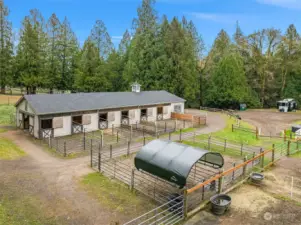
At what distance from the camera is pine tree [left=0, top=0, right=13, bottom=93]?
4388 cm

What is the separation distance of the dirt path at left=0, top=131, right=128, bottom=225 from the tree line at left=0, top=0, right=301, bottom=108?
26182 mm

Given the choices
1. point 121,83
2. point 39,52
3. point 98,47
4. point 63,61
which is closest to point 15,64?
point 39,52

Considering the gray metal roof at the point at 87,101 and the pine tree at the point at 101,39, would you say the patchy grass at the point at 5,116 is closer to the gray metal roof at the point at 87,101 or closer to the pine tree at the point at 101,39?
the gray metal roof at the point at 87,101

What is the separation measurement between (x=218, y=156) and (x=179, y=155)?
237 centimetres

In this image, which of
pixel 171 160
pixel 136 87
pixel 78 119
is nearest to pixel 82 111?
pixel 78 119

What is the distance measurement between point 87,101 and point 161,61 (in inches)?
740

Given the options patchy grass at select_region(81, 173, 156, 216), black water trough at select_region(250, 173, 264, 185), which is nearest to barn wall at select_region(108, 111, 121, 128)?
patchy grass at select_region(81, 173, 156, 216)

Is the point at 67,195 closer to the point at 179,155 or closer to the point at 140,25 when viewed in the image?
the point at 179,155

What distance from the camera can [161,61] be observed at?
38.5 metres

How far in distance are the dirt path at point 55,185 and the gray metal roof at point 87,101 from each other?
14.1 feet

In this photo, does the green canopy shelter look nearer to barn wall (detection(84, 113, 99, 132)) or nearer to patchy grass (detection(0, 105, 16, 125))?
Result: barn wall (detection(84, 113, 99, 132))

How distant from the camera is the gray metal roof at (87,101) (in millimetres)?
19828

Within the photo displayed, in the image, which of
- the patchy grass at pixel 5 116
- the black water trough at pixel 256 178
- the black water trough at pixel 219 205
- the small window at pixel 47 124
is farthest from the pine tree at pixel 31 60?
the black water trough at pixel 219 205

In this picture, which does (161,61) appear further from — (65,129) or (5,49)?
(5,49)
